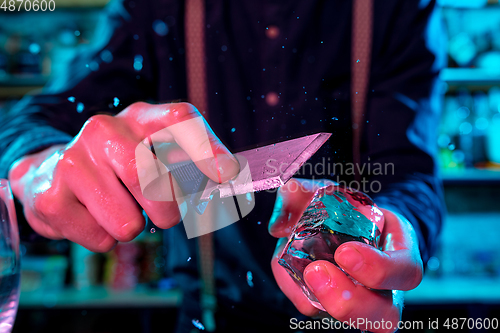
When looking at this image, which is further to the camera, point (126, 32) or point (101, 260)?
point (101, 260)

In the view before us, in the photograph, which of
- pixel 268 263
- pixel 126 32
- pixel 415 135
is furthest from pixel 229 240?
pixel 126 32

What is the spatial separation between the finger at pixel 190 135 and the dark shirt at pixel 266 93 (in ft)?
0.05

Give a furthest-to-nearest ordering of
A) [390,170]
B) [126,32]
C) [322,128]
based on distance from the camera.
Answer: [126,32] → [390,170] → [322,128]

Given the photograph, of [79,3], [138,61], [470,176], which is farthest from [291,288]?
[79,3]

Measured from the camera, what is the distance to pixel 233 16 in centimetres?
37

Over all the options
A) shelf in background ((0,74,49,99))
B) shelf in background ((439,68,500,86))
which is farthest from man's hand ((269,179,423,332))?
shelf in background ((0,74,49,99))

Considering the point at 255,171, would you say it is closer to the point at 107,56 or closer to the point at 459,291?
the point at 107,56

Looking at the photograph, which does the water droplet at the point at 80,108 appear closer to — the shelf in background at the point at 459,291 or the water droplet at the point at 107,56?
the water droplet at the point at 107,56

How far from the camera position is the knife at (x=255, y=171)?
0.15m

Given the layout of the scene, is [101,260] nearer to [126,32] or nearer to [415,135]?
[126,32]

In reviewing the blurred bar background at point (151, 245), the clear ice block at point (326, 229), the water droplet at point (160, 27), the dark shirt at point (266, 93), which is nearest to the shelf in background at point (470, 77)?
the blurred bar background at point (151, 245)

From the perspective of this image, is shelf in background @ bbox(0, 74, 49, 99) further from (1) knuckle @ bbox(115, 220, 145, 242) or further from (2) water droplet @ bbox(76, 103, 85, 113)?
(1) knuckle @ bbox(115, 220, 145, 242)

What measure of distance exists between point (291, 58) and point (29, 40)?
41.3 inches

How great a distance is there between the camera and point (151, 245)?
35.6 inches
